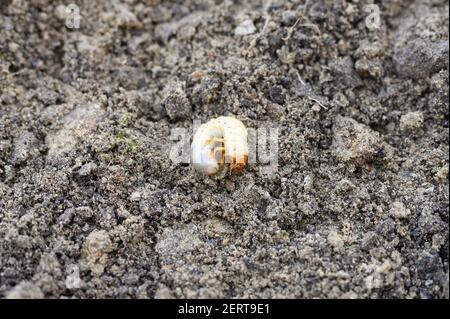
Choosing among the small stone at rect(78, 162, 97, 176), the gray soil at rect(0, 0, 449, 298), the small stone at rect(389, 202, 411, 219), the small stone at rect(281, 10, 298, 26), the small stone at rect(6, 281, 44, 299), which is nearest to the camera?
the small stone at rect(6, 281, 44, 299)

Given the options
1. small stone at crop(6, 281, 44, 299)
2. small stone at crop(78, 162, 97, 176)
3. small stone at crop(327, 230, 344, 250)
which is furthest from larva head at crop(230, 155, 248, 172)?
small stone at crop(6, 281, 44, 299)

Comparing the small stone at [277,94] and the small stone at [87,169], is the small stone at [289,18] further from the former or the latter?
the small stone at [87,169]

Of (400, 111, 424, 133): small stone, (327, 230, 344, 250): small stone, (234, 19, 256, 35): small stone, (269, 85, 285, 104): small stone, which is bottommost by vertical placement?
(327, 230, 344, 250): small stone

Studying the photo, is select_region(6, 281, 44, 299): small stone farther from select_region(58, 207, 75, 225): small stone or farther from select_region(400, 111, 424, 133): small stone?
select_region(400, 111, 424, 133): small stone

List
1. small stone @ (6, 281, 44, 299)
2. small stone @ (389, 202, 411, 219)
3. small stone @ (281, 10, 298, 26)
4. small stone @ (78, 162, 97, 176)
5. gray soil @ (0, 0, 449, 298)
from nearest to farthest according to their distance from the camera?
small stone @ (6, 281, 44, 299) < gray soil @ (0, 0, 449, 298) < small stone @ (389, 202, 411, 219) < small stone @ (78, 162, 97, 176) < small stone @ (281, 10, 298, 26)

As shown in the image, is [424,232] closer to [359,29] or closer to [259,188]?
[259,188]

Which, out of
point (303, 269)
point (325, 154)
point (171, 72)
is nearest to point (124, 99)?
point (171, 72)
